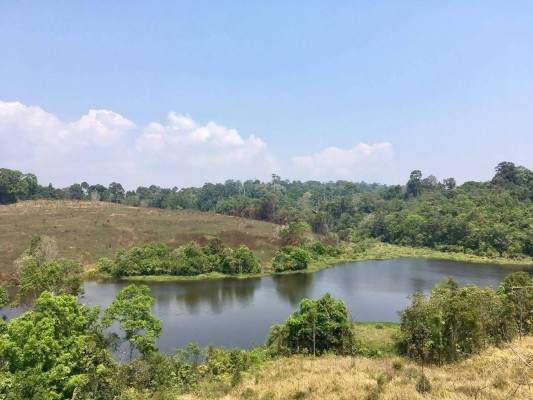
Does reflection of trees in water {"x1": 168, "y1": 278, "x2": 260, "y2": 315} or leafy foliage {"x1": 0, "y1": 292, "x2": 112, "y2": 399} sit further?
reflection of trees in water {"x1": 168, "y1": 278, "x2": 260, "y2": 315}

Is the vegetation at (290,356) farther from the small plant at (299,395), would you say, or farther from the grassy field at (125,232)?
the grassy field at (125,232)

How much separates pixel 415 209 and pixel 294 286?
73.2 metres

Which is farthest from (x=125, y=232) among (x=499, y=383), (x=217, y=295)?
(x=499, y=383)

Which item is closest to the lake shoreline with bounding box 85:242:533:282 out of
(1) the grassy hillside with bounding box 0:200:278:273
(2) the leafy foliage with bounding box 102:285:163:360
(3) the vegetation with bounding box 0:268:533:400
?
(1) the grassy hillside with bounding box 0:200:278:273

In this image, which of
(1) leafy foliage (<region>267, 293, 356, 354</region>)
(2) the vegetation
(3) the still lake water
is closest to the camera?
(2) the vegetation

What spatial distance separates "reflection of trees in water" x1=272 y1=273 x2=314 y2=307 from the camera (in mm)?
49688

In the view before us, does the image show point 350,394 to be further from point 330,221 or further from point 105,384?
point 330,221

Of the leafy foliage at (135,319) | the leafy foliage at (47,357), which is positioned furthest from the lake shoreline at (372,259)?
the leafy foliage at (47,357)

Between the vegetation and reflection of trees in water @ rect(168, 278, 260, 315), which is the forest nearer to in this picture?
the vegetation

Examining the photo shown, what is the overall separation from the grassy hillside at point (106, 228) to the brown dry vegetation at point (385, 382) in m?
56.6

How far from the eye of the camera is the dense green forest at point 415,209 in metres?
86.3

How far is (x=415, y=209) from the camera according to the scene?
11588cm

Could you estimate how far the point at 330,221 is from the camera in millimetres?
116125

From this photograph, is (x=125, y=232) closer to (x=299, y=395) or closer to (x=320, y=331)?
(x=320, y=331)
